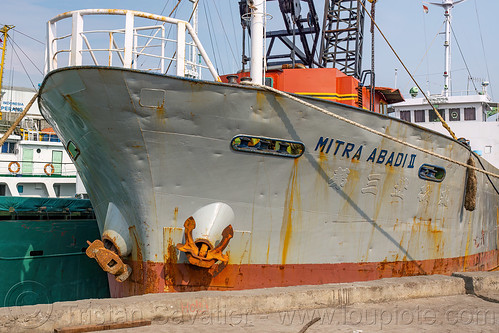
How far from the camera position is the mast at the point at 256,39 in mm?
7324

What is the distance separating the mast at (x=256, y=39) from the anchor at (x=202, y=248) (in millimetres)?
2519

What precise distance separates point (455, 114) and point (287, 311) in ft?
42.0

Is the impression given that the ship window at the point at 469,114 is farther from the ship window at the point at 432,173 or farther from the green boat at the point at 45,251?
the green boat at the point at 45,251

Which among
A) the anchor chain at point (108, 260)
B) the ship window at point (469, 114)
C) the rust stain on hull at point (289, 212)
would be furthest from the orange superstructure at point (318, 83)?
the ship window at point (469, 114)

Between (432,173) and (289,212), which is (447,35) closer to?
(432,173)

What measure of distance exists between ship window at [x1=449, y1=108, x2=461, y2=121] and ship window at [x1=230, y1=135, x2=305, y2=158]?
36.1ft

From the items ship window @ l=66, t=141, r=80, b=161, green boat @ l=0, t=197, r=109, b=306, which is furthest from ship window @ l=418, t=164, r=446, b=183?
green boat @ l=0, t=197, r=109, b=306

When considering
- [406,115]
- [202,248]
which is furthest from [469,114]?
[202,248]

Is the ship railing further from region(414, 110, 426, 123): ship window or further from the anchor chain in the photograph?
region(414, 110, 426, 123): ship window

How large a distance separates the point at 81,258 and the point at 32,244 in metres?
1.18

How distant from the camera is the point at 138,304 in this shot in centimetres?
467

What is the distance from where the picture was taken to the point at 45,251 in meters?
10.1

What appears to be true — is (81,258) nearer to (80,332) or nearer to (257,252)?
(257,252)

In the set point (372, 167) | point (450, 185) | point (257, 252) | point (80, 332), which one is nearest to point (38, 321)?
point (80, 332)
